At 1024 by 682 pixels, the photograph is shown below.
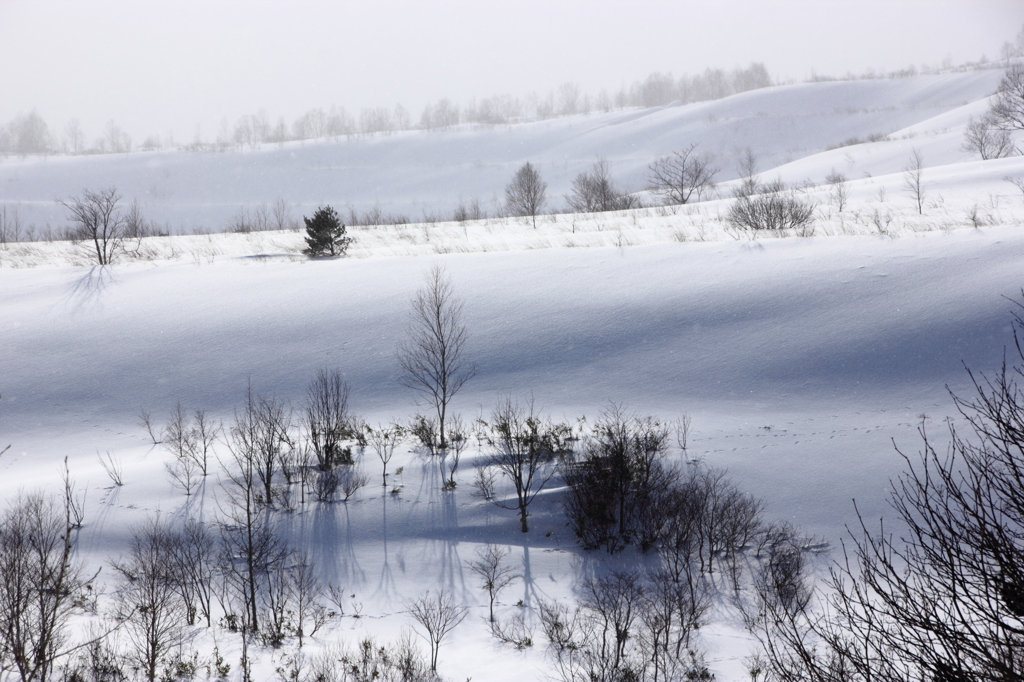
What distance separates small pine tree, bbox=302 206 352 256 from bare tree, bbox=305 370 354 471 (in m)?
13.1

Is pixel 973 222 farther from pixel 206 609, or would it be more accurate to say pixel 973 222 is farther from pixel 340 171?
pixel 340 171

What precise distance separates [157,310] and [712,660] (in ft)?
94.3

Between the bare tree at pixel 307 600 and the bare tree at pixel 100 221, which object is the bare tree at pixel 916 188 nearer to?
the bare tree at pixel 307 600

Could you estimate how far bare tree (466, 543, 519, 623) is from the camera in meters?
Result: 16.4

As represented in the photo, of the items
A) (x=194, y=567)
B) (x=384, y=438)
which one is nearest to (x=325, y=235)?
(x=384, y=438)

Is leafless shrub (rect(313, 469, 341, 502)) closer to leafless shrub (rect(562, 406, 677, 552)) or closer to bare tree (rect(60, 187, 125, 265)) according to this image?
leafless shrub (rect(562, 406, 677, 552))

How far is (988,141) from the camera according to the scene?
5188cm

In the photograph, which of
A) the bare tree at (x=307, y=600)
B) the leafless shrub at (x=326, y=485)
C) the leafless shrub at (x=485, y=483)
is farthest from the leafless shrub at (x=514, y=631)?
the leafless shrub at (x=326, y=485)

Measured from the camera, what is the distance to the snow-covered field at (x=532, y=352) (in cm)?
1783

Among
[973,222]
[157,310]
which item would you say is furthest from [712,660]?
[157,310]

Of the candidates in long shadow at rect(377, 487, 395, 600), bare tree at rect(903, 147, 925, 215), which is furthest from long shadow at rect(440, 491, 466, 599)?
bare tree at rect(903, 147, 925, 215)

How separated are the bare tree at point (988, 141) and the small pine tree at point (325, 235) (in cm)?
5559

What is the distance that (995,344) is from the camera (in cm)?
2073

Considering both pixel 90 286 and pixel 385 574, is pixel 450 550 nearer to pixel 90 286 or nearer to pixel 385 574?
pixel 385 574
